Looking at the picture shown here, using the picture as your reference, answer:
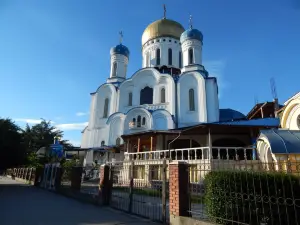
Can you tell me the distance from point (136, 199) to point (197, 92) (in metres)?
18.9

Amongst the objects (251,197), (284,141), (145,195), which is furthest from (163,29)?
(251,197)

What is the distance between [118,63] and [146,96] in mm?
6748

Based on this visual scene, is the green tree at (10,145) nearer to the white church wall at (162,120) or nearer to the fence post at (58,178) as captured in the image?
the fence post at (58,178)

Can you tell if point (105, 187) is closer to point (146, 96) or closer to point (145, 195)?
point (145, 195)

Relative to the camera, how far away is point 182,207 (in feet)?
18.3

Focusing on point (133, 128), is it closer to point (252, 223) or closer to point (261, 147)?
point (261, 147)

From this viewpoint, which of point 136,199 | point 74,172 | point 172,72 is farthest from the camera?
Result: point 172,72

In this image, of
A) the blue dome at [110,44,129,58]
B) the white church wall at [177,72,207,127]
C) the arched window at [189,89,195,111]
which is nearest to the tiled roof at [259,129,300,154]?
the white church wall at [177,72,207,127]

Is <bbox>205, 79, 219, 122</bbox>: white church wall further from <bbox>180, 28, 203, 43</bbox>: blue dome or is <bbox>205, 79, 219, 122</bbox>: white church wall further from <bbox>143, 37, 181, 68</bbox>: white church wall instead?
<bbox>143, 37, 181, 68</bbox>: white church wall

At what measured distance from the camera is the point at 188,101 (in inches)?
989

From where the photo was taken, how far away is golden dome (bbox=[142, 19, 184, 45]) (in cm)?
3152

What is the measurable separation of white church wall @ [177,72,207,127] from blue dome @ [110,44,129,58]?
962cm

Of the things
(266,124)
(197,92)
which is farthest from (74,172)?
(197,92)

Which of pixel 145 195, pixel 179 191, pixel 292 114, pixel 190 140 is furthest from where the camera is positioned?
pixel 190 140
